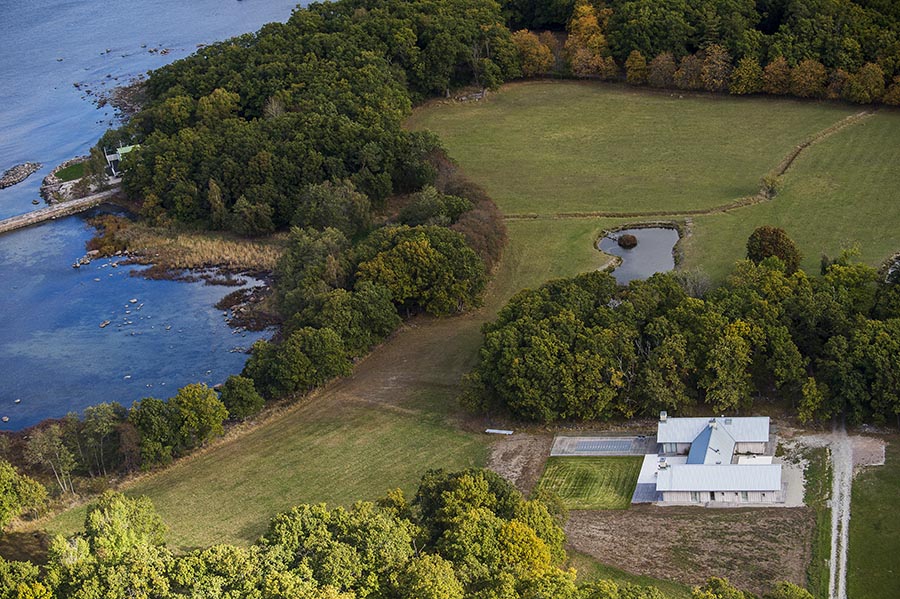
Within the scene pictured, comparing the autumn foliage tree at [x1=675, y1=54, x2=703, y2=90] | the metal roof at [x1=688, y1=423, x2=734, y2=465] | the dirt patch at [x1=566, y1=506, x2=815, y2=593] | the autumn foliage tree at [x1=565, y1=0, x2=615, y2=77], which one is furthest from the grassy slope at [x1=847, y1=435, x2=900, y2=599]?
the autumn foliage tree at [x1=565, y1=0, x2=615, y2=77]

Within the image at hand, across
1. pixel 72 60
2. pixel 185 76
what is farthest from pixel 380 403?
pixel 72 60

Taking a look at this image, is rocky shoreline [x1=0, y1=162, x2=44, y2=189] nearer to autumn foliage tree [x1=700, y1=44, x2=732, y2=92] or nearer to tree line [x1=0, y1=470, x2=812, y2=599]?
tree line [x1=0, y1=470, x2=812, y2=599]

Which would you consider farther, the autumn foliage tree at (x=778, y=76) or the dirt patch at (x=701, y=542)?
the autumn foliage tree at (x=778, y=76)

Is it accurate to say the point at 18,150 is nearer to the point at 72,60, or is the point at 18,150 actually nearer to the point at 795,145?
the point at 72,60

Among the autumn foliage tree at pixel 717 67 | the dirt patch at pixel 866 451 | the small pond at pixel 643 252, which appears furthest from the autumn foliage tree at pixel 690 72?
the dirt patch at pixel 866 451

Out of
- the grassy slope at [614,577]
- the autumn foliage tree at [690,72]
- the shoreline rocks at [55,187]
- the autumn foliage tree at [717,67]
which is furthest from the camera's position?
the autumn foliage tree at [690,72]

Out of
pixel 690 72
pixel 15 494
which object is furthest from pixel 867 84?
pixel 15 494

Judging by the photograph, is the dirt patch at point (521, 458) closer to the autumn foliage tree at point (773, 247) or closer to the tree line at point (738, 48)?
the autumn foliage tree at point (773, 247)
